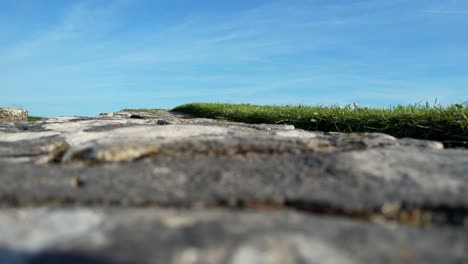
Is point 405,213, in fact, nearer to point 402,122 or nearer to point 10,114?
point 402,122

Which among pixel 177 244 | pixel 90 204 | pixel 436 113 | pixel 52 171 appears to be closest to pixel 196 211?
pixel 177 244

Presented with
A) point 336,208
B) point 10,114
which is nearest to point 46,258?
point 336,208

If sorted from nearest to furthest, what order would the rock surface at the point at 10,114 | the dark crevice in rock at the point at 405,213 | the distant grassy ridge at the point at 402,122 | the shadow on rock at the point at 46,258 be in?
1. the shadow on rock at the point at 46,258
2. the dark crevice in rock at the point at 405,213
3. the distant grassy ridge at the point at 402,122
4. the rock surface at the point at 10,114

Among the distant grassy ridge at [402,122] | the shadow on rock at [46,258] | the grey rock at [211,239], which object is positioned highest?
the distant grassy ridge at [402,122]

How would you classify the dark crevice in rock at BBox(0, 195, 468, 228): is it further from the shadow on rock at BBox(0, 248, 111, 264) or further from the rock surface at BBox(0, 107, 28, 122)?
the rock surface at BBox(0, 107, 28, 122)

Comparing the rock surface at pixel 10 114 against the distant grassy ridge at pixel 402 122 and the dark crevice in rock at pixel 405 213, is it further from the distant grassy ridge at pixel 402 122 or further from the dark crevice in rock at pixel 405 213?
the dark crevice in rock at pixel 405 213

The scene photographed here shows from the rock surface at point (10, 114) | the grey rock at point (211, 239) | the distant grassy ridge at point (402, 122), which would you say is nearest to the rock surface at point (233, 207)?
the grey rock at point (211, 239)

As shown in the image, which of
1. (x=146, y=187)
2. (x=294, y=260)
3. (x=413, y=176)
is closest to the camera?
(x=294, y=260)

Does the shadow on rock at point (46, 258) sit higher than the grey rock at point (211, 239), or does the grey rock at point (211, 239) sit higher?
the grey rock at point (211, 239)

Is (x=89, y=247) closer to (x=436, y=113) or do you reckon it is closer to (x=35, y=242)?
(x=35, y=242)

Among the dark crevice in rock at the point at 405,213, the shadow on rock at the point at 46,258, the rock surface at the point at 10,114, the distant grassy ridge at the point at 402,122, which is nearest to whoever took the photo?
the shadow on rock at the point at 46,258
